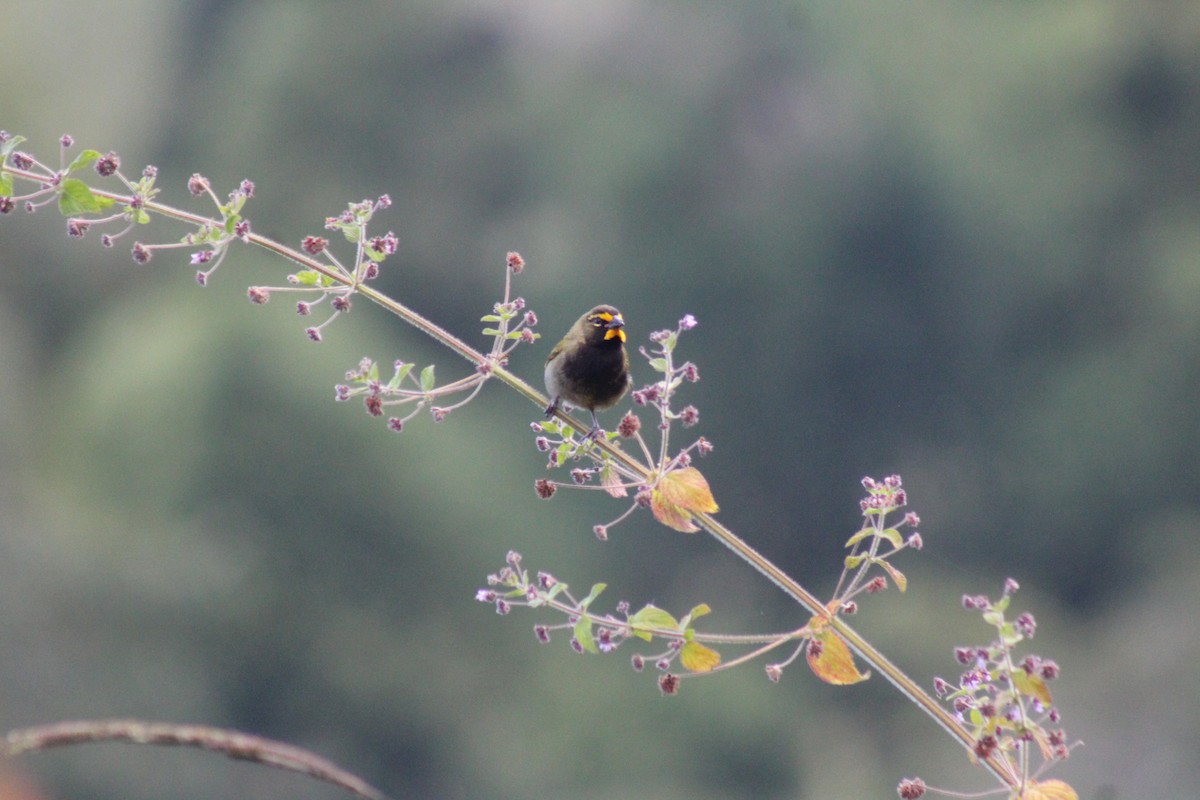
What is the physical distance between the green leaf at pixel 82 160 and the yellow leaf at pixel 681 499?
36.4 inches

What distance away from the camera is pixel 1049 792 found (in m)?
1.60

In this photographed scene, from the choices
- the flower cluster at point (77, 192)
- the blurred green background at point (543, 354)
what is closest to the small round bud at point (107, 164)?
the flower cluster at point (77, 192)

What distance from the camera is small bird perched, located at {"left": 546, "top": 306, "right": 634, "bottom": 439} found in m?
3.42

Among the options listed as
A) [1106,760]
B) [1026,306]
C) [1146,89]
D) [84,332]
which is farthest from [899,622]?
[84,332]

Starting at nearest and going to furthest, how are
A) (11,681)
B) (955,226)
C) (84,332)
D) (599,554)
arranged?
(11,681) → (599,554) → (955,226) → (84,332)

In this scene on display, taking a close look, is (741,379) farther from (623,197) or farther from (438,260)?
(438,260)

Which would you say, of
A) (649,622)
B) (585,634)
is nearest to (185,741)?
(585,634)

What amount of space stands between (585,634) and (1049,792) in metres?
0.65

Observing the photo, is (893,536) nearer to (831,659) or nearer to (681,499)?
(831,659)

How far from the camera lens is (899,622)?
14117 millimetres

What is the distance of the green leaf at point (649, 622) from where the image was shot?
1555mm

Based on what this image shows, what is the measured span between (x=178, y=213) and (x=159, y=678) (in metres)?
11.6

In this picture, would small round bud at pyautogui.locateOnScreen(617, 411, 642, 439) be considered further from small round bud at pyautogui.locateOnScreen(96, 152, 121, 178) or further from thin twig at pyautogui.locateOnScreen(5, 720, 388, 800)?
thin twig at pyautogui.locateOnScreen(5, 720, 388, 800)

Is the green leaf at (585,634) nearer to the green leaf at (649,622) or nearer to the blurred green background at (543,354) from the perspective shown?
the green leaf at (649,622)
